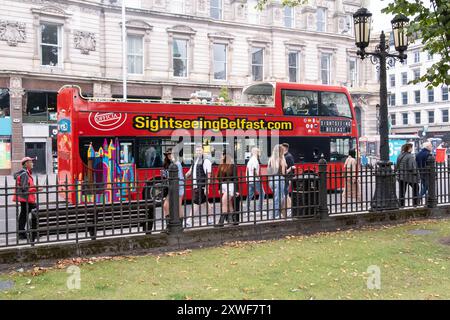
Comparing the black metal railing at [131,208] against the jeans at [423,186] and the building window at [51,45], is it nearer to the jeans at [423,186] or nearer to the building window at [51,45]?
the jeans at [423,186]

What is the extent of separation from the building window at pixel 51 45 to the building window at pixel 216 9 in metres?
11.6

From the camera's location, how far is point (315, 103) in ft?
55.9

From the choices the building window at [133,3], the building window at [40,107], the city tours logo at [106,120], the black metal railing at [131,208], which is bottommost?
the black metal railing at [131,208]

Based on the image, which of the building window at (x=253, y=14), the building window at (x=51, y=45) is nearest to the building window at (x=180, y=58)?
the building window at (x=253, y=14)

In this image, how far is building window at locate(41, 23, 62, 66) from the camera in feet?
90.6

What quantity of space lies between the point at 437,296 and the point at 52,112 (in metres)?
26.5

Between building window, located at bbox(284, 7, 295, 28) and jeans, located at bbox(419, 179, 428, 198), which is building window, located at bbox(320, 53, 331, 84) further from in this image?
jeans, located at bbox(419, 179, 428, 198)

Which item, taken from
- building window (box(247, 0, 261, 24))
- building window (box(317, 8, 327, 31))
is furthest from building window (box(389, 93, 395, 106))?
building window (box(247, 0, 261, 24))

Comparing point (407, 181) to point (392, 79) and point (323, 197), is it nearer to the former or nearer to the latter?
point (323, 197)

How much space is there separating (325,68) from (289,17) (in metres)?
5.67

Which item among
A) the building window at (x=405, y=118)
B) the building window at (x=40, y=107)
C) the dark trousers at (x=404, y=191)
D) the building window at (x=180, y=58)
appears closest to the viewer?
the dark trousers at (x=404, y=191)

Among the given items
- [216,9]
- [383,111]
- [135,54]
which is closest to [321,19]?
[216,9]

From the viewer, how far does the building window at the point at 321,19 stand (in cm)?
3947

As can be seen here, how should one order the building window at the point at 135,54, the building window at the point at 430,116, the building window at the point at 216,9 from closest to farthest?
the building window at the point at 135,54
the building window at the point at 216,9
the building window at the point at 430,116
